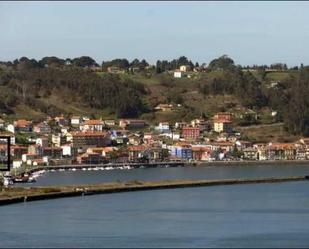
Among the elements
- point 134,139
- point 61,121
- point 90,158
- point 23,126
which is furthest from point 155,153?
point 61,121

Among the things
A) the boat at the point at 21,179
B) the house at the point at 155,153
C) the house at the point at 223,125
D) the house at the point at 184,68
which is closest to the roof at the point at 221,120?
the house at the point at 223,125

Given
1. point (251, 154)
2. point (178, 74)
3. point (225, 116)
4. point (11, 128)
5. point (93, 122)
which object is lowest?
point (251, 154)

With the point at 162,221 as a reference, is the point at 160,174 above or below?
below

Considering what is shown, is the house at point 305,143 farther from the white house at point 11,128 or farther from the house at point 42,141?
the white house at point 11,128

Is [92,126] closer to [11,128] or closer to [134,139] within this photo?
[134,139]

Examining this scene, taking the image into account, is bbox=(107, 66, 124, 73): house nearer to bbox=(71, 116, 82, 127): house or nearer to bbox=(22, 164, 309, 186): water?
bbox=(71, 116, 82, 127): house

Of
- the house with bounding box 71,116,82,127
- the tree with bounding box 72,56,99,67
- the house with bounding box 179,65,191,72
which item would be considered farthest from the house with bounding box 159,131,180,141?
the tree with bounding box 72,56,99,67

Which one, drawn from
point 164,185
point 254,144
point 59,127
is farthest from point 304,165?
point 164,185
